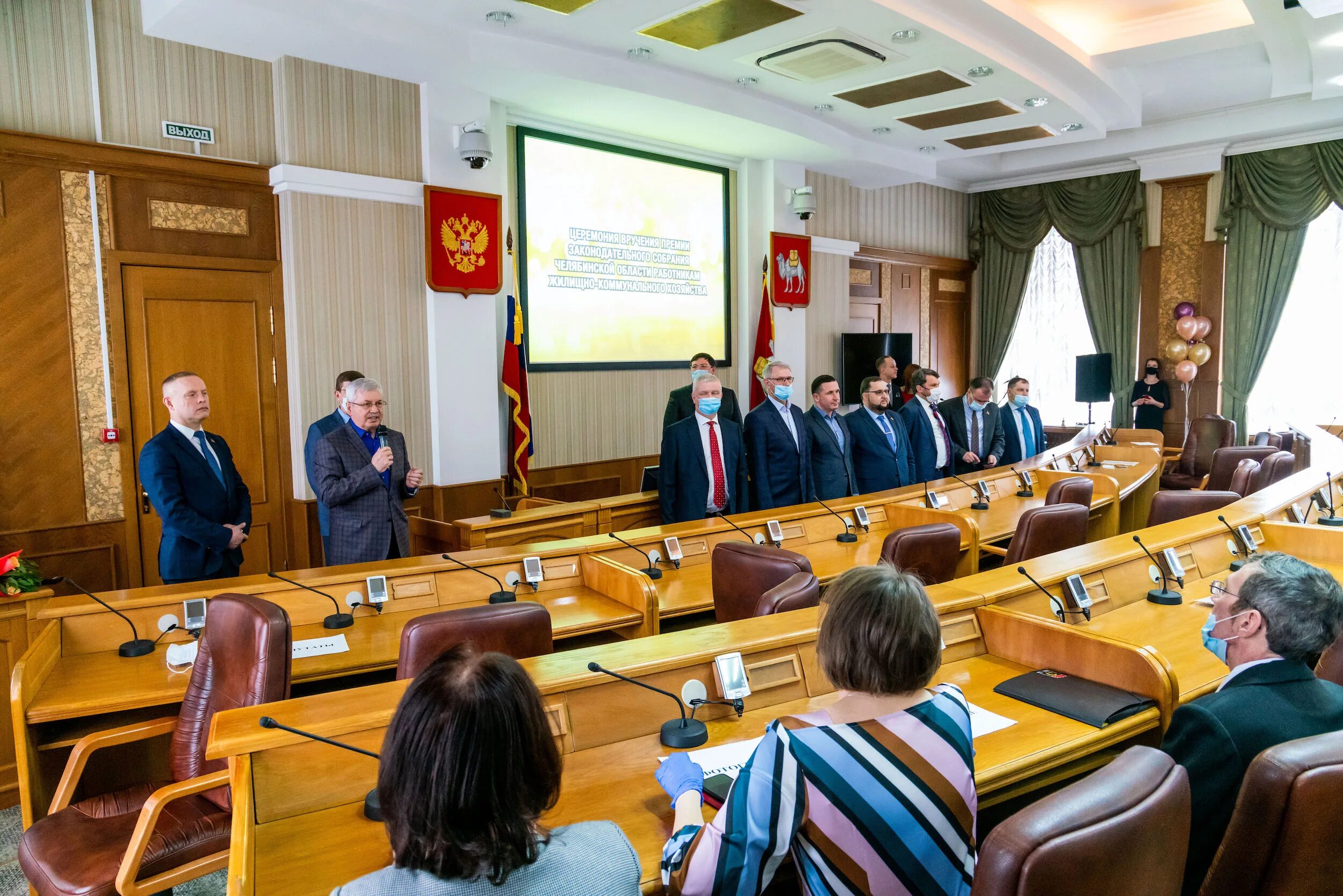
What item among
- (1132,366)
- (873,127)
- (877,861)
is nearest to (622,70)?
(873,127)

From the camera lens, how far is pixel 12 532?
4234mm

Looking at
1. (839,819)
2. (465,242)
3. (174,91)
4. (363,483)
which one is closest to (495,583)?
(363,483)

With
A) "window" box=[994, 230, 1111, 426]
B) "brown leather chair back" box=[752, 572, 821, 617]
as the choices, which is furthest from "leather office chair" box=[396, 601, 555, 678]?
"window" box=[994, 230, 1111, 426]

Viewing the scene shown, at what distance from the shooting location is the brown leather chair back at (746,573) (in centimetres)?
275

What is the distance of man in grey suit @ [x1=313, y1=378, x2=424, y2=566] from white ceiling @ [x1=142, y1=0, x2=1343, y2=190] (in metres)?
2.20

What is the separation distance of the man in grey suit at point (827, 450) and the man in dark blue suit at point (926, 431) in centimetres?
98

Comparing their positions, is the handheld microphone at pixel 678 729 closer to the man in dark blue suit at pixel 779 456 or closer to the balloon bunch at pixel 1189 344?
the man in dark blue suit at pixel 779 456

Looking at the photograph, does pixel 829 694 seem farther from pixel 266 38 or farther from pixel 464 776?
pixel 266 38

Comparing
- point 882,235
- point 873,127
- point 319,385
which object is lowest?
point 319,385

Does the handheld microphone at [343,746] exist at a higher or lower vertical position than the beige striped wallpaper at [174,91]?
lower

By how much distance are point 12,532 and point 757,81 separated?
207 inches

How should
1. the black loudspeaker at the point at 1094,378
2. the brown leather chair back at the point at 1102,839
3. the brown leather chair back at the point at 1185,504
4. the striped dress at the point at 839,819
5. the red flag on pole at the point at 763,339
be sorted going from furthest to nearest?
the black loudspeaker at the point at 1094,378, the red flag on pole at the point at 763,339, the brown leather chair back at the point at 1185,504, the striped dress at the point at 839,819, the brown leather chair back at the point at 1102,839

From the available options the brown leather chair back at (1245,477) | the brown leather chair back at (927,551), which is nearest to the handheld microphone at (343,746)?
the brown leather chair back at (927,551)

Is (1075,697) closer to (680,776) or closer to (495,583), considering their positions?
(680,776)
